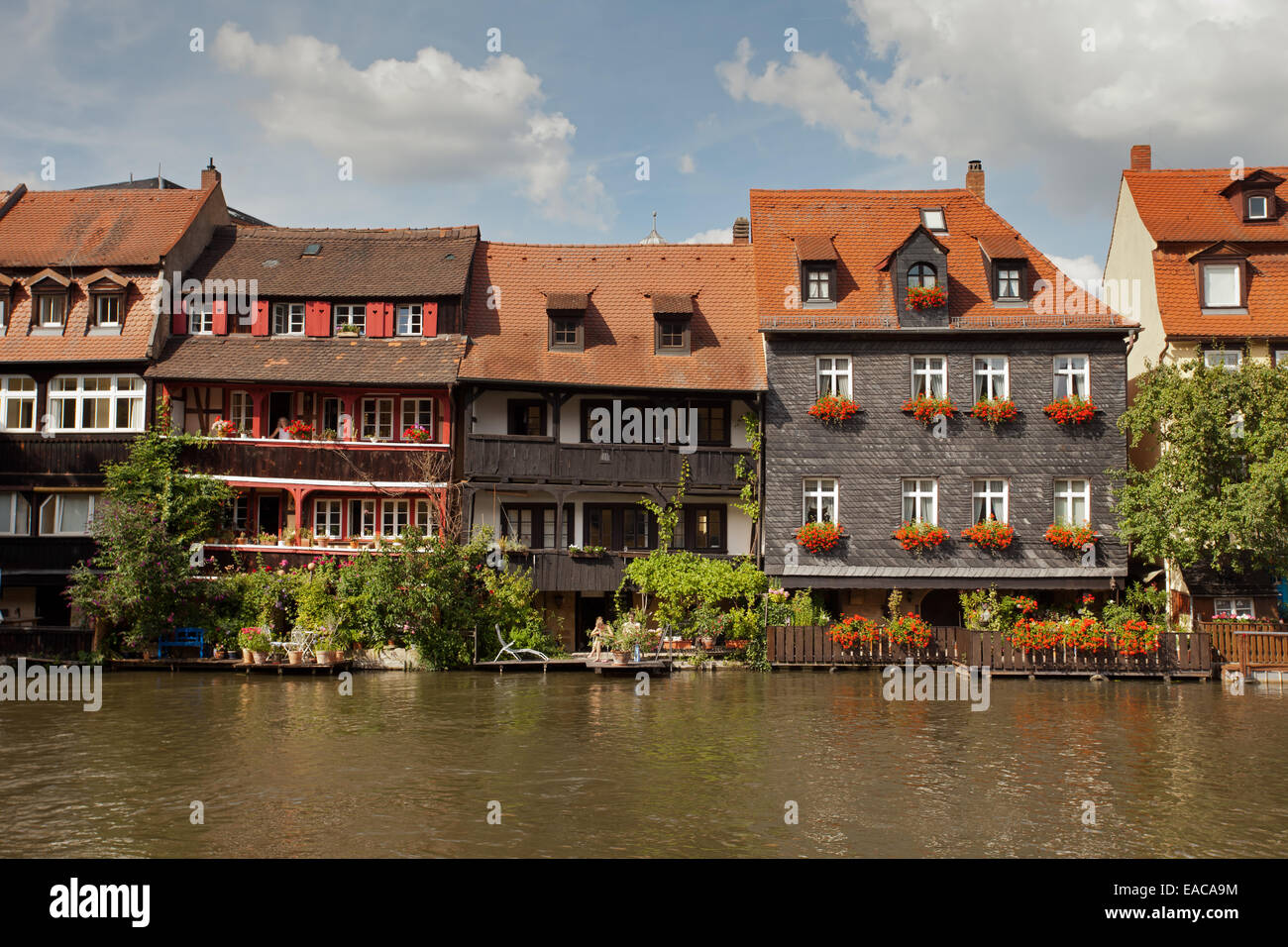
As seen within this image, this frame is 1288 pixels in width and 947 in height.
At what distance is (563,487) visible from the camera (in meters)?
34.3

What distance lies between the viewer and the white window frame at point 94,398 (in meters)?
35.1

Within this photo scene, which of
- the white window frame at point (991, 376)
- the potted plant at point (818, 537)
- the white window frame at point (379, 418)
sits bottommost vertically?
the potted plant at point (818, 537)

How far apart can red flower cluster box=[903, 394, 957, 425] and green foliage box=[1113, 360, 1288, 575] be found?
5.32m

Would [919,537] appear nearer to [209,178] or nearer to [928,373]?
[928,373]

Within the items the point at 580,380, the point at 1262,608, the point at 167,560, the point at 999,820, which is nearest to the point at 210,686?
the point at 167,560

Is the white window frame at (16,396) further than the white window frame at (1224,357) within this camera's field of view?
Yes

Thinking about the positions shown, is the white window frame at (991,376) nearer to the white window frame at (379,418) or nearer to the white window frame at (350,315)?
the white window frame at (379,418)

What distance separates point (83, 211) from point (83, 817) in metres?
30.2

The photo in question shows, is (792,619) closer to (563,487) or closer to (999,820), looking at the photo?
(563,487)

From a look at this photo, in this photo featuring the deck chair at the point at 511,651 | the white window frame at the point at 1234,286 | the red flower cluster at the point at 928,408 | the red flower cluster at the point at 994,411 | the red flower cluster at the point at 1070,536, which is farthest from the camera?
the white window frame at the point at 1234,286

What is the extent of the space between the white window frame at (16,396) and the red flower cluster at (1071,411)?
31.2 m

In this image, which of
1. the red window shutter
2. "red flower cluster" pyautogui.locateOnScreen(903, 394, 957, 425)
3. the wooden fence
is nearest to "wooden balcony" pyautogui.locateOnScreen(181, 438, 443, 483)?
the red window shutter

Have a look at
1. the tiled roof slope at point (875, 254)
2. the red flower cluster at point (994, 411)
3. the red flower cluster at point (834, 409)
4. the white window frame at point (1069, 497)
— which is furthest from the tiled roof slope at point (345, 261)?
the white window frame at point (1069, 497)

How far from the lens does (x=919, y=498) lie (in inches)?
1374
